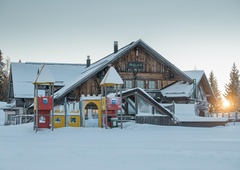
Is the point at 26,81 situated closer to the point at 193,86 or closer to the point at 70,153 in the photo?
the point at 193,86

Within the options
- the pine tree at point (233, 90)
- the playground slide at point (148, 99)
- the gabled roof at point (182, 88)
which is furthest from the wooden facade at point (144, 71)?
the pine tree at point (233, 90)

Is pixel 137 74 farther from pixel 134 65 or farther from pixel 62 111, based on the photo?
pixel 62 111

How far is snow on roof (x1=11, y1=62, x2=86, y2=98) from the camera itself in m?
40.8

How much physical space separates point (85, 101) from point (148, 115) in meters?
4.05

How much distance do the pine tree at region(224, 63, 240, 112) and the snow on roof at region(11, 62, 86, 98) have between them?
3938 centimetres

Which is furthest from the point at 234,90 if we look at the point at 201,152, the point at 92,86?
the point at 201,152

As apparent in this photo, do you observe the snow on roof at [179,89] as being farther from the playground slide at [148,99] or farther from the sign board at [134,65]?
the playground slide at [148,99]

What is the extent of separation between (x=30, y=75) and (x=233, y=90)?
47316 mm

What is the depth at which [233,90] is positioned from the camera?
252 feet

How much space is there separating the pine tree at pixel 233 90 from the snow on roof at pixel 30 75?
39.4 meters

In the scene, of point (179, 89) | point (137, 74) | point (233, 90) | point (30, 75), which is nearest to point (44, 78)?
point (137, 74)

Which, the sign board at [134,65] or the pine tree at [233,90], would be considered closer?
the sign board at [134,65]

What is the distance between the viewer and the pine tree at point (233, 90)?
74950 mm

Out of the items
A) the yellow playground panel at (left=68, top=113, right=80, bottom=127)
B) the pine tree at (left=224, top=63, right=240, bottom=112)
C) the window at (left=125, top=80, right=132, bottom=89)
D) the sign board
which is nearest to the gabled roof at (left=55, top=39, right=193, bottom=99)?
the sign board
